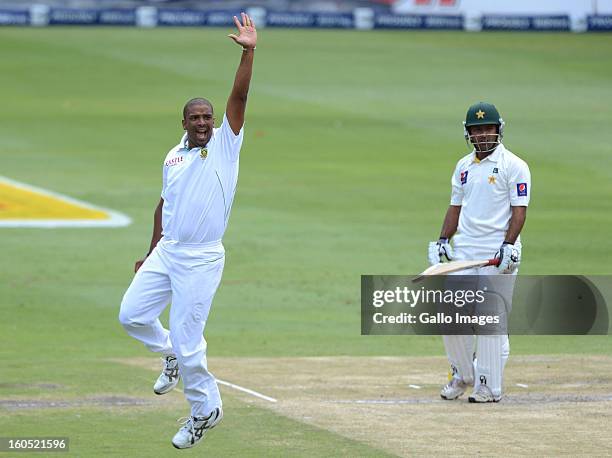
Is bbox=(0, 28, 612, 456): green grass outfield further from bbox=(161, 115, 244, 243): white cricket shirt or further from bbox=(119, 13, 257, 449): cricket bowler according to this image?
bbox=(161, 115, 244, 243): white cricket shirt

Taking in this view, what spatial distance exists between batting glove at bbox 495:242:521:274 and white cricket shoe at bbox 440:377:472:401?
0.97 meters

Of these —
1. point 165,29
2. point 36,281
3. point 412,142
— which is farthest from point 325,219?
point 165,29

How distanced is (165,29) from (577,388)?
33.0 metres

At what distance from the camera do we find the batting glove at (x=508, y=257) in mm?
10086

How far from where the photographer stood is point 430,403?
10.3m

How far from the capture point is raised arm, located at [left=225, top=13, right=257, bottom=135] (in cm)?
838

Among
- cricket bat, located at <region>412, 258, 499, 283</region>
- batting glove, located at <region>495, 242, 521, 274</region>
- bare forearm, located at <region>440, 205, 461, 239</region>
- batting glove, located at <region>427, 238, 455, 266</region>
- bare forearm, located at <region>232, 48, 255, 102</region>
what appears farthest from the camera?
bare forearm, located at <region>440, 205, 461, 239</region>

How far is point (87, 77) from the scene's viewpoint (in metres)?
35.1

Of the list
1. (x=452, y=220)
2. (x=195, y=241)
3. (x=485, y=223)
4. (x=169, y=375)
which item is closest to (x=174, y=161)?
(x=195, y=241)

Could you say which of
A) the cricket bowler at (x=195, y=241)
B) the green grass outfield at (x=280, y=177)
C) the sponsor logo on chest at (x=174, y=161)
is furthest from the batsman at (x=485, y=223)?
the sponsor logo on chest at (x=174, y=161)

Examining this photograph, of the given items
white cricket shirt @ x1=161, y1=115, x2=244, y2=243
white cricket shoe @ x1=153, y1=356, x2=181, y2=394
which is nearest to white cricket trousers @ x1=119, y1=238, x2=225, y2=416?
white cricket shirt @ x1=161, y1=115, x2=244, y2=243

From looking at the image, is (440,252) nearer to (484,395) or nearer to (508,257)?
(508,257)

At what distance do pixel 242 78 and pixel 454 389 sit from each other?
11.0ft

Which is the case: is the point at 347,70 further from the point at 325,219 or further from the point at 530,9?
the point at 325,219
